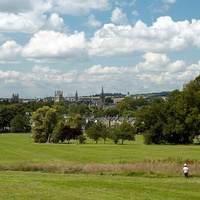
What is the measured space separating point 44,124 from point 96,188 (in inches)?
2880

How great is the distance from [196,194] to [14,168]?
1593cm

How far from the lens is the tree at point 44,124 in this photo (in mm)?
93688

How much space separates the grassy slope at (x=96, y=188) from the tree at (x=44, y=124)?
225 feet

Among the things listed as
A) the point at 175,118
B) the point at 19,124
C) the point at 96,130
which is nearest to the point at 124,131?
the point at 96,130

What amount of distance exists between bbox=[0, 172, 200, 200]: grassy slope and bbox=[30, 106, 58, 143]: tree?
68679 mm

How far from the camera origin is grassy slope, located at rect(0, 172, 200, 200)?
19328 mm

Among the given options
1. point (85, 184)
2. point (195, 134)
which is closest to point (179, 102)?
point (195, 134)

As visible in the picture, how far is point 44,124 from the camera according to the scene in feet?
308

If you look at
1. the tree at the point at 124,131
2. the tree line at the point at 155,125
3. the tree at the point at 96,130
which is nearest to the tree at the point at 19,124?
the tree line at the point at 155,125

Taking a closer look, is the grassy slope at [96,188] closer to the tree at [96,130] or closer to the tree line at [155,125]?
the tree line at [155,125]

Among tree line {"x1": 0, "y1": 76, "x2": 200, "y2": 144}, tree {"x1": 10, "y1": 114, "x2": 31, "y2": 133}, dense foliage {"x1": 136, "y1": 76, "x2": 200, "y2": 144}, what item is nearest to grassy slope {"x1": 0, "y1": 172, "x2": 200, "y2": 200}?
dense foliage {"x1": 136, "y1": 76, "x2": 200, "y2": 144}

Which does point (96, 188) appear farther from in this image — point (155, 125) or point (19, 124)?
point (19, 124)

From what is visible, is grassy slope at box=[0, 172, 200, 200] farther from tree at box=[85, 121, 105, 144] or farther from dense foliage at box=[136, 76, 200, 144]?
tree at box=[85, 121, 105, 144]

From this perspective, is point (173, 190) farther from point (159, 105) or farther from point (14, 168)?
point (159, 105)
